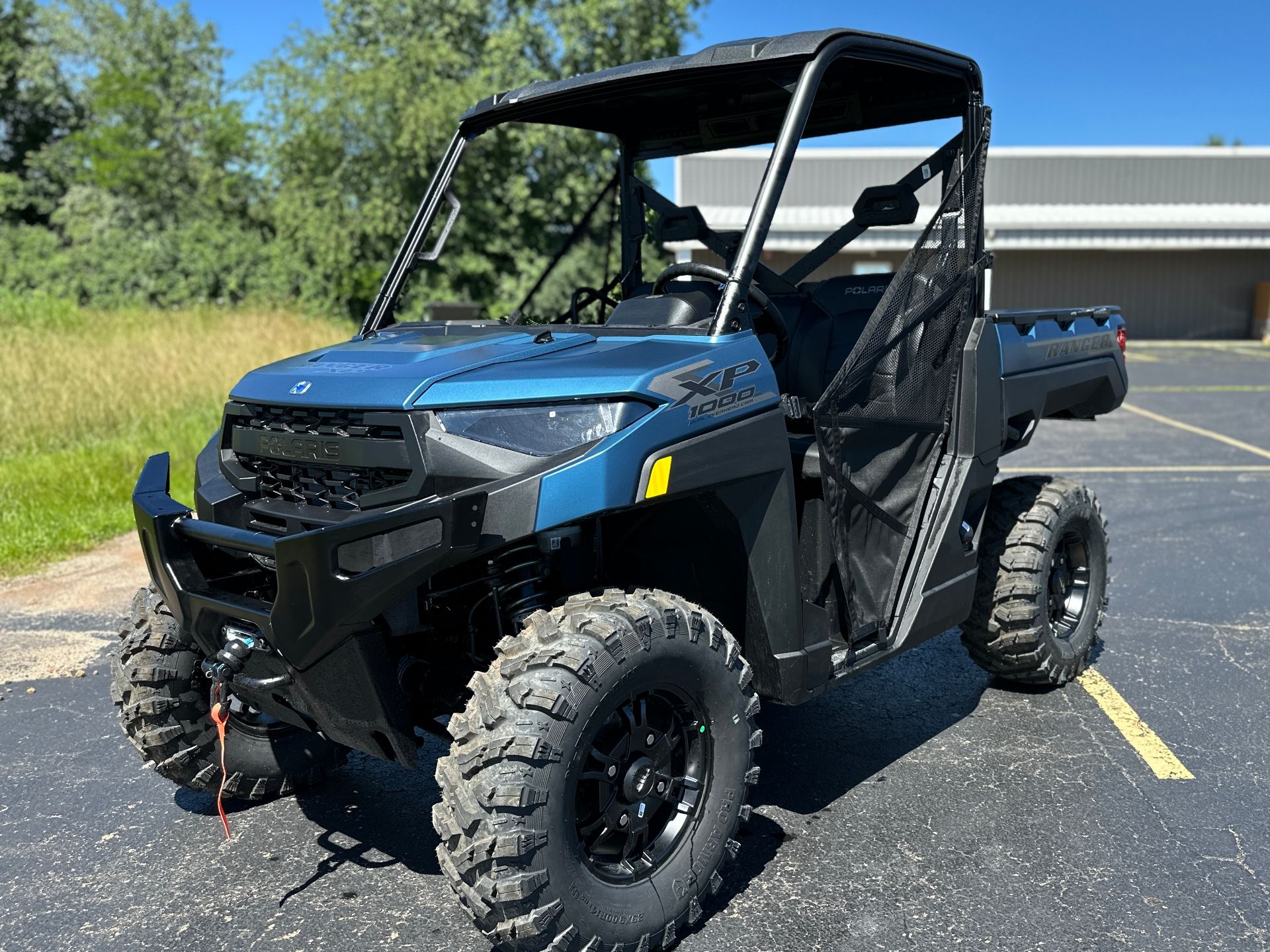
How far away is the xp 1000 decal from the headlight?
0.33 ft

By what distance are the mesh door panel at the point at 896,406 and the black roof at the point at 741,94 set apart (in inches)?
15.1

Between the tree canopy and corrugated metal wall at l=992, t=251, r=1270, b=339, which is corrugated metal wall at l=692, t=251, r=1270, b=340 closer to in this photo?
corrugated metal wall at l=992, t=251, r=1270, b=339

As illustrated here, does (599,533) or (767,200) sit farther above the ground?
(767,200)

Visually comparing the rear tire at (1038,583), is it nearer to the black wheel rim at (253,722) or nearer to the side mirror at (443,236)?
the side mirror at (443,236)

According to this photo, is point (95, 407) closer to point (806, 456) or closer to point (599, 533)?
point (599, 533)

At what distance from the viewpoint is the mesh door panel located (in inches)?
131

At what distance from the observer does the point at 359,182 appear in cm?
2994

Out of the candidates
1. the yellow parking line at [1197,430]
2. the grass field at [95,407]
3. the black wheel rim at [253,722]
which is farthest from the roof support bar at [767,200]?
the yellow parking line at [1197,430]

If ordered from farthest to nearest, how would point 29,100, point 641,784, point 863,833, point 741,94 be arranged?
point 29,100
point 741,94
point 863,833
point 641,784

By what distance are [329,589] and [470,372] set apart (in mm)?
667

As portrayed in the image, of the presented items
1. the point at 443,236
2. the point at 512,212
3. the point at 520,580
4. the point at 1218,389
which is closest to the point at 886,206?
the point at 443,236

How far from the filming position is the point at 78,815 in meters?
3.65

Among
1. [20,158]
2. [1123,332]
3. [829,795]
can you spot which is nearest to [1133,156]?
[1123,332]

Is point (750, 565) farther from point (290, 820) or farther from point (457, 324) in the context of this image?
point (290, 820)
